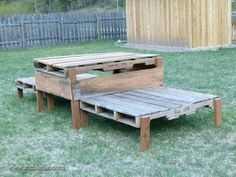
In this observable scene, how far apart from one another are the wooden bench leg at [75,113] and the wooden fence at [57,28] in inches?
484

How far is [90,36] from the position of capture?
18.8 metres

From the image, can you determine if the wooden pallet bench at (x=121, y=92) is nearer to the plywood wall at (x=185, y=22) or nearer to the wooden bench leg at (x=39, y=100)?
the wooden bench leg at (x=39, y=100)

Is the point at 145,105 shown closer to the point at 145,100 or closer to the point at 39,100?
the point at 145,100

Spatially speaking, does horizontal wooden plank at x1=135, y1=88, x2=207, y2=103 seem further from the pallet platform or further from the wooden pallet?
the wooden pallet

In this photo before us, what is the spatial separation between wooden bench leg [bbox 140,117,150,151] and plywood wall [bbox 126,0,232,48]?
9.26 metres

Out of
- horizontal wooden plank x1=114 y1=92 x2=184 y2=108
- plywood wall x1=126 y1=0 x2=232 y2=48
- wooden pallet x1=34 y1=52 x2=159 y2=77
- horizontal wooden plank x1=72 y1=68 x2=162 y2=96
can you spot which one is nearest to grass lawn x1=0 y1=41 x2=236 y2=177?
horizontal wooden plank x1=114 y1=92 x2=184 y2=108

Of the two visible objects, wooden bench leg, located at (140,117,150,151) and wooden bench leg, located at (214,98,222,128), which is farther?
wooden bench leg, located at (214,98,222,128)

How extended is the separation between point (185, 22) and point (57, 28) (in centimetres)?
678

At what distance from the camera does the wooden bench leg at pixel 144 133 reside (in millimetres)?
4359

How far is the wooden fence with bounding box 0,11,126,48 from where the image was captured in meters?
17.0

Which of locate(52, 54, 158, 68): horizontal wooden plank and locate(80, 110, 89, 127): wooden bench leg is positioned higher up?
locate(52, 54, 158, 68): horizontal wooden plank

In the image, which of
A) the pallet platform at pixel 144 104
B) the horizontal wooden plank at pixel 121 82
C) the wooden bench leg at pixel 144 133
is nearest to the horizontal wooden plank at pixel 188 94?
the pallet platform at pixel 144 104

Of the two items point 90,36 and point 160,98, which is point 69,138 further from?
point 90,36

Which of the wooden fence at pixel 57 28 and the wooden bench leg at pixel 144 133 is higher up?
the wooden fence at pixel 57 28
